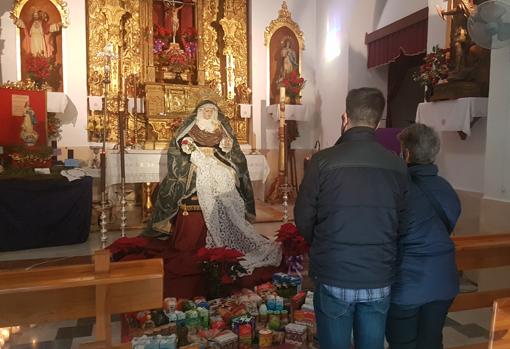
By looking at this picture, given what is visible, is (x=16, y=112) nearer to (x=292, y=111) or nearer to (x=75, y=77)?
(x=75, y=77)

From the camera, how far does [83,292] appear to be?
7.39ft

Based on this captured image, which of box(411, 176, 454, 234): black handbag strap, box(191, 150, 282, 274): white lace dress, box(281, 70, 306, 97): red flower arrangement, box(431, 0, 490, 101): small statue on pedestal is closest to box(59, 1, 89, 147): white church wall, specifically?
box(281, 70, 306, 97): red flower arrangement

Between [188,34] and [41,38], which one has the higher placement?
[188,34]

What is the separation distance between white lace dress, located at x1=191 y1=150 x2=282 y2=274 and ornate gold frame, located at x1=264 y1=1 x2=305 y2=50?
18.0 ft

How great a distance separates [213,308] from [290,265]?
1.23 m

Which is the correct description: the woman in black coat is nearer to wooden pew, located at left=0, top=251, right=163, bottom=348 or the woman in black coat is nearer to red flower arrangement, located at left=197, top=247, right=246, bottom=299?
wooden pew, located at left=0, top=251, right=163, bottom=348

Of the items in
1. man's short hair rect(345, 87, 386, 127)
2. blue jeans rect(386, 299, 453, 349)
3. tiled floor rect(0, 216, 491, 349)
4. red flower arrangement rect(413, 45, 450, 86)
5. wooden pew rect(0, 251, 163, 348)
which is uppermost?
red flower arrangement rect(413, 45, 450, 86)

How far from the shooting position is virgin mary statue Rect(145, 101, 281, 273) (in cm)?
536

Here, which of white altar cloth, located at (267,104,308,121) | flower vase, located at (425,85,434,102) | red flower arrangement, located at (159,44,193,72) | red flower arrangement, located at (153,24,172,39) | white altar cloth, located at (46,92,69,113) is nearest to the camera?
flower vase, located at (425,85,434,102)

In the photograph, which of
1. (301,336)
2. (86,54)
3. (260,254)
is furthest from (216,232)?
(86,54)

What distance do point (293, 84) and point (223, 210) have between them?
504 cm

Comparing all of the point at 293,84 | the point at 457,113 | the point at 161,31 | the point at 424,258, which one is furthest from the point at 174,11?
the point at 424,258

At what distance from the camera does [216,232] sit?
17.3ft

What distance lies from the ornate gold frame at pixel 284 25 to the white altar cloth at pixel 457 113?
545 centimetres
